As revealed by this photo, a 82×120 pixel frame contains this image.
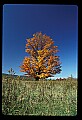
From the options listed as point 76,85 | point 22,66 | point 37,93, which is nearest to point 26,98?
point 37,93

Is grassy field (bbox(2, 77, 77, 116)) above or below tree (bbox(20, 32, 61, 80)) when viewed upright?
below

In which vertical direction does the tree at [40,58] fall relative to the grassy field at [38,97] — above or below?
above

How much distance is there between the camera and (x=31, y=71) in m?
2.87

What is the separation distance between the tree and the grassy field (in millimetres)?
113

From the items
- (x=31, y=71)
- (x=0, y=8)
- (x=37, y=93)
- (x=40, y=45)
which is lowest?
(x=37, y=93)

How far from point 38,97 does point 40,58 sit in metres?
0.40

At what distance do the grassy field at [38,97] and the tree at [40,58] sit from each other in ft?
0.37

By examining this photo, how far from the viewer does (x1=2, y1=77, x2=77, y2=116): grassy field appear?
2.87m

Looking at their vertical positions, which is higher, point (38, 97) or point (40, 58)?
point (40, 58)

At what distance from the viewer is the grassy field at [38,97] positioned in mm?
2873

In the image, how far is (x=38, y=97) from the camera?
115 inches

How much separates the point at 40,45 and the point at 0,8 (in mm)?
529
